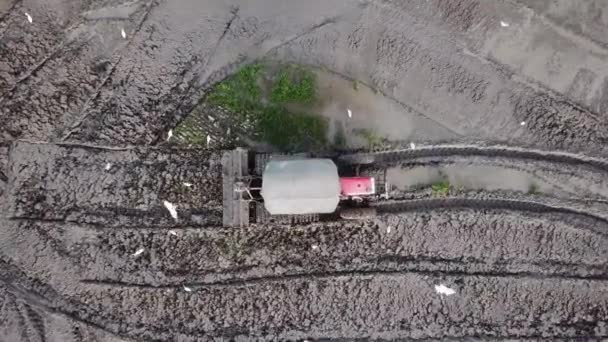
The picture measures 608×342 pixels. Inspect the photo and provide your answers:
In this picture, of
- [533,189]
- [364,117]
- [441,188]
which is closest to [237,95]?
[364,117]

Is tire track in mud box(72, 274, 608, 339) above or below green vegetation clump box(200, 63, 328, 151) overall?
below

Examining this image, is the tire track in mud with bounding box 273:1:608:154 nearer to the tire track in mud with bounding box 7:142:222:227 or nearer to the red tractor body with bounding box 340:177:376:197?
the red tractor body with bounding box 340:177:376:197

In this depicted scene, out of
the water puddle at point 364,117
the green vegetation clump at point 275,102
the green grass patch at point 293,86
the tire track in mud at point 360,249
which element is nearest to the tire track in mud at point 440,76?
the water puddle at point 364,117

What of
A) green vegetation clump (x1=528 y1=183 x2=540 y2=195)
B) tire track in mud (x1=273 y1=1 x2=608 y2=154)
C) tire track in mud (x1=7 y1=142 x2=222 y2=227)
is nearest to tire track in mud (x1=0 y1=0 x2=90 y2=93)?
tire track in mud (x1=7 y1=142 x2=222 y2=227)

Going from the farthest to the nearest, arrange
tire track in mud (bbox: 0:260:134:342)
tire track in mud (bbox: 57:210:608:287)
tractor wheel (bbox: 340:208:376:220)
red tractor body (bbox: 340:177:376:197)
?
tire track in mud (bbox: 57:210:608:287) < tire track in mud (bbox: 0:260:134:342) < tractor wheel (bbox: 340:208:376:220) < red tractor body (bbox: 340:177:376:197)

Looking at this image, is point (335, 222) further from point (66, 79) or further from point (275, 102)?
point (66, 79)
